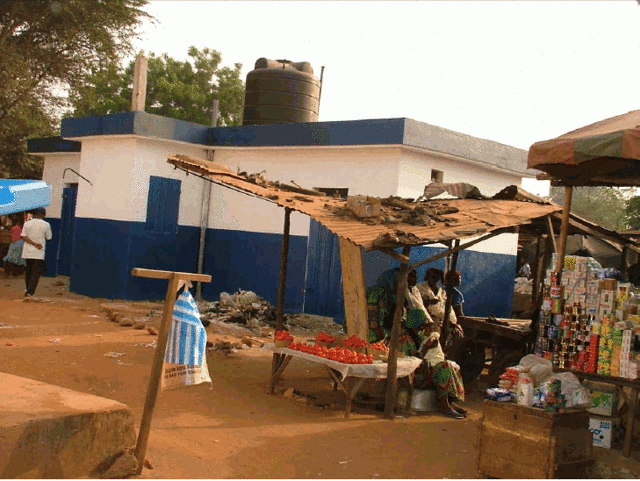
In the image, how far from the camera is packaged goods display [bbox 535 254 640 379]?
670cm

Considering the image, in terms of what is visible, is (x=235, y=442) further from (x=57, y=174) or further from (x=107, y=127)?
(x=57, y=174)

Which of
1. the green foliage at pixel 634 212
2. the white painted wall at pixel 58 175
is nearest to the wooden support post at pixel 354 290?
the white painted wall at pixel 58 175

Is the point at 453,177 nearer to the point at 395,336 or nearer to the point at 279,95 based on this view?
the point at 279,95

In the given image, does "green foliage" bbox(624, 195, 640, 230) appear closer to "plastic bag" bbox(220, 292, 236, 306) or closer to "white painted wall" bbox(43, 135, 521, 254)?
"white painted wall" bbox(43, 135, 521, 254)

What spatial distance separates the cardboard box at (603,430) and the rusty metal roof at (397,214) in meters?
2.25

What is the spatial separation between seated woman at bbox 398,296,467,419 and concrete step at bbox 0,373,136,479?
4.16 meters

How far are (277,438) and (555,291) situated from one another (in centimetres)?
305

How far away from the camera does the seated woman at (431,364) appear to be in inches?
333

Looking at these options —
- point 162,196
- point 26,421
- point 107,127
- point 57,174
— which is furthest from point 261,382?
point 57,174

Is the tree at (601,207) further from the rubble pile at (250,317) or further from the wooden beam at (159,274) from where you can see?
the wooden beam at (159,274)

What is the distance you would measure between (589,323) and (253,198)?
9.66 m

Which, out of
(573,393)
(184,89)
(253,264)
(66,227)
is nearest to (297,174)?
(253,264)

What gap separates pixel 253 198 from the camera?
15.7 meters

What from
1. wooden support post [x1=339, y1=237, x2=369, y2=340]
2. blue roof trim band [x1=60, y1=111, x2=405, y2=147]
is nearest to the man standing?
blue roof trim band [x1=60, y1=111, x2=405, y2=147]
